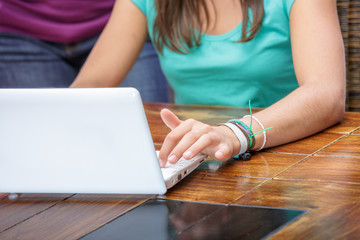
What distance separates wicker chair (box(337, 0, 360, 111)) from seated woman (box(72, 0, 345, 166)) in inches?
6.5

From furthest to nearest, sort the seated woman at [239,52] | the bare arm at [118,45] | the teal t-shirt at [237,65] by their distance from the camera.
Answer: the bare arm at [118,45] → the teal t-shirt at [237,65] → the seated woman at [239,52]

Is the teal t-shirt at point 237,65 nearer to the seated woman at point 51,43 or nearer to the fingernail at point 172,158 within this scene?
the seated woman at point 51,43

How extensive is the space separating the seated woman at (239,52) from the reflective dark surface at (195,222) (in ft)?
1.35

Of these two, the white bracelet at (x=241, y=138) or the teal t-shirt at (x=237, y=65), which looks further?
the teal t-shirt at (x=237, y=65)

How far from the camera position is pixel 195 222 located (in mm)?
751

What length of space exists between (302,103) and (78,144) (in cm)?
53

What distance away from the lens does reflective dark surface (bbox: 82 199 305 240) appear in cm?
71

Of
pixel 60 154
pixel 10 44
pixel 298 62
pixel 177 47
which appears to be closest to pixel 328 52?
pixel 298 62

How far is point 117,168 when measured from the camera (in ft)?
2.80

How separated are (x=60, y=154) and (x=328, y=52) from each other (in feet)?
2.29

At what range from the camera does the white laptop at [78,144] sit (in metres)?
0.81

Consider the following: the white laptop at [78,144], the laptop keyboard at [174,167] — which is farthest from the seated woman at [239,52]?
the white laptop at [78,144]

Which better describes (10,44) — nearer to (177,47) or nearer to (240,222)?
(177,47)

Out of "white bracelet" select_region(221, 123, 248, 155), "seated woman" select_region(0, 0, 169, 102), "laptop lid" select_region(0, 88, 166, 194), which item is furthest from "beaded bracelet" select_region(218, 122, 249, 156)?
"seated woman" select_region(0, 0, 169, 102)
